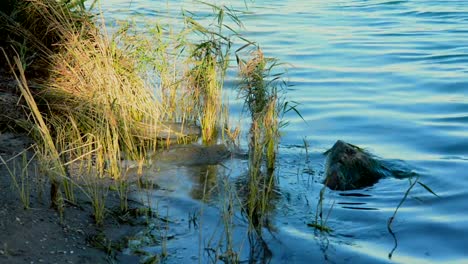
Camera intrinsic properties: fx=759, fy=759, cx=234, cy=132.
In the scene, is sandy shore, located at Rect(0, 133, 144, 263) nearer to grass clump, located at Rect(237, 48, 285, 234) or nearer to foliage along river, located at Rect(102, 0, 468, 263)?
foliage along river, located at Rect(102, 0, 468, 263)

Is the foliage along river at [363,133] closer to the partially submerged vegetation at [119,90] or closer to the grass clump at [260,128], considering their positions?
the grass clump at [260,128]

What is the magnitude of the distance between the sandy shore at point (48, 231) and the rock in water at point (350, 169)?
163cm

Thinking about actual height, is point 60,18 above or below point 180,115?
above

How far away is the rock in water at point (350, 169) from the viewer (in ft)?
18.8

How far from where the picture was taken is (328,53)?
1046 cm

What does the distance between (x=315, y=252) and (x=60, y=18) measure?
3.27m

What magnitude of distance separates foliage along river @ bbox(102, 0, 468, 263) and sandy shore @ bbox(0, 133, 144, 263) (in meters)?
0.30

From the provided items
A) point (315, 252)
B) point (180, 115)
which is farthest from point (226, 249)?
point (180, 115)

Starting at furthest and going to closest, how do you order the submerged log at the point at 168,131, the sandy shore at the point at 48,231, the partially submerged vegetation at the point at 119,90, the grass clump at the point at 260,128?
the submerged log at the point at 168,131 < the partially submerged vegetation at the point at 119,90 < the grass clump at the point at 260,128 < the sandy shore at the point at 48,231

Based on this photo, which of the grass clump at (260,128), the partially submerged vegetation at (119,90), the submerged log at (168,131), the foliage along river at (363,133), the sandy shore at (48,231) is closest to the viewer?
the sandy shore at (48,231)

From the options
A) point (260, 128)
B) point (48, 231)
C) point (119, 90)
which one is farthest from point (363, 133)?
point (48, 231)

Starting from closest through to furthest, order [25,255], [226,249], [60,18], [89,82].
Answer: [25,255]
[226,249]
[89,82]
[60,18]

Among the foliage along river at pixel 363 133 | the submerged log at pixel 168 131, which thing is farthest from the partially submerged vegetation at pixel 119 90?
the foliage along river at pixel 363 133

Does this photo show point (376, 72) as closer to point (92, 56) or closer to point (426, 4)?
point (92, 56)
